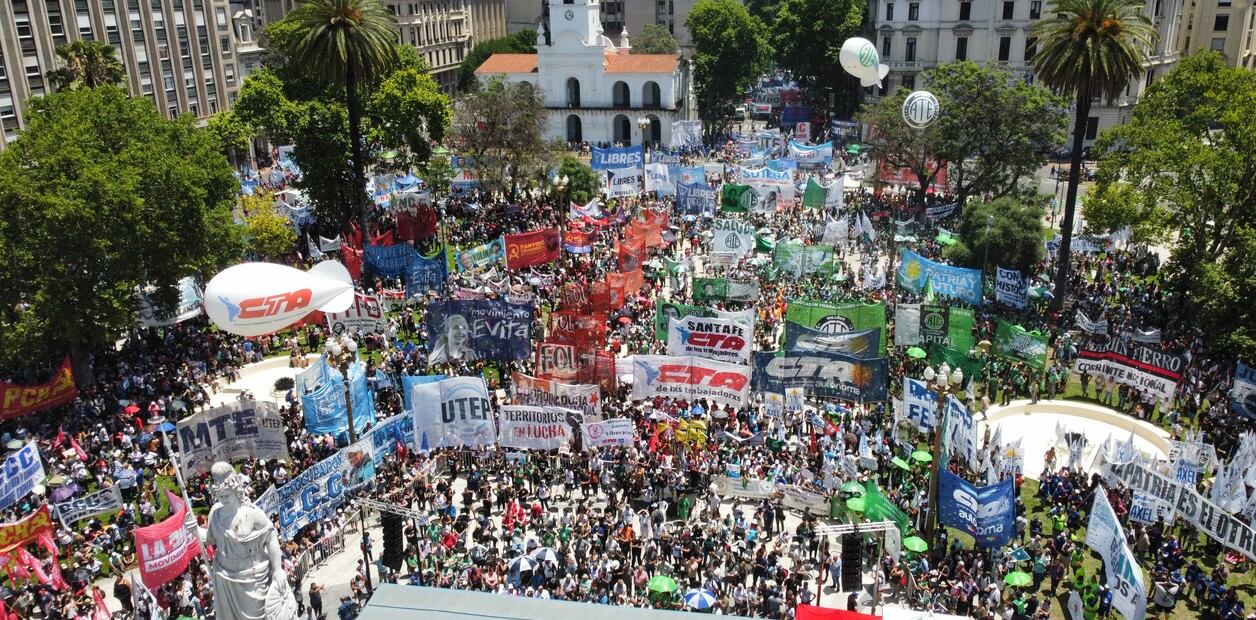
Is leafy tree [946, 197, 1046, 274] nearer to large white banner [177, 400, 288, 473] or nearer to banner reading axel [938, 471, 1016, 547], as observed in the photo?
banner reading axel [938, 471, 1016, 547]

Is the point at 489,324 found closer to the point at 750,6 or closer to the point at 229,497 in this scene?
the point at 229,497

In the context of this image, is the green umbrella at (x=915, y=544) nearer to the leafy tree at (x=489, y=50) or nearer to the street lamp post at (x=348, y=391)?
the street lamp post at (x=348, y=391)

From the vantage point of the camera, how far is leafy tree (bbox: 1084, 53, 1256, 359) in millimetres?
32375

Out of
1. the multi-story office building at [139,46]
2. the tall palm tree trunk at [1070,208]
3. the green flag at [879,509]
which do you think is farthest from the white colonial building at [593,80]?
the green flag at [879,509]

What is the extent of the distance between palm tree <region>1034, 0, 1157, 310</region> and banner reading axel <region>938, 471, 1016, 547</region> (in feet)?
64.7

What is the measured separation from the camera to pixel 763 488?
25.7 meters

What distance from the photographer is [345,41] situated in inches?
1642

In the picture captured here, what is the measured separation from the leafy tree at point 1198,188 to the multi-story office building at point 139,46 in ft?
156

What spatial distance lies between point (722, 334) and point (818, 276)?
466 inches

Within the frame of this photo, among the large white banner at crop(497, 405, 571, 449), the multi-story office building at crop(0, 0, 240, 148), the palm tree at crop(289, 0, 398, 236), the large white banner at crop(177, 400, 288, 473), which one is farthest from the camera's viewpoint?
the multi-story office building at crop(0, 0, 240, 148)

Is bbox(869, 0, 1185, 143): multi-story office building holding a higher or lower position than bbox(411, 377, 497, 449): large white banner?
higher

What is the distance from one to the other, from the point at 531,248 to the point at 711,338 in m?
14.4

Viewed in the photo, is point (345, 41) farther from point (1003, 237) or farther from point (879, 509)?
point (879, 509)

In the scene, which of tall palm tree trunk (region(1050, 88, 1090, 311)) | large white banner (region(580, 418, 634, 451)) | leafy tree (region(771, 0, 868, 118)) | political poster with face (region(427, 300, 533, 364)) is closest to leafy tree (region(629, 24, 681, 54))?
leafy tree (region(771, 0, 868, 118))
